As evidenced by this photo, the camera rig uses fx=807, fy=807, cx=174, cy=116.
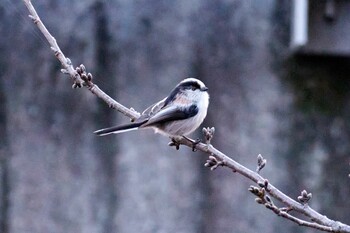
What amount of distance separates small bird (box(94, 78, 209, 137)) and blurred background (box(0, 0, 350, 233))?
149 inches

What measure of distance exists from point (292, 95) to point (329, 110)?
1.40ft

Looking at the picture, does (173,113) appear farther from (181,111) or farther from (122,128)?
(122,128)

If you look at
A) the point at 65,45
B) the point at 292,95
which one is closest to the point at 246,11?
the point at 292,95

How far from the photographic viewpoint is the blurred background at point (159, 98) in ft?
27.4

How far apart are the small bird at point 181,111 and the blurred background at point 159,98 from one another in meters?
3.78

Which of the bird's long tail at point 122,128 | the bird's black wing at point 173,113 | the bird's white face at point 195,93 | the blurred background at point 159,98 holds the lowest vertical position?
the bird's long tail at point 122,128

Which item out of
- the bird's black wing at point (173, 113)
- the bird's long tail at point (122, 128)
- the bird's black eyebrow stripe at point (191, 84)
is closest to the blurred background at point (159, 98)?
the bird's black eyebrow stripe at point (191, 84)

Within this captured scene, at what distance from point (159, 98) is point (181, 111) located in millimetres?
3977

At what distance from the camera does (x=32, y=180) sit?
848 centimetres

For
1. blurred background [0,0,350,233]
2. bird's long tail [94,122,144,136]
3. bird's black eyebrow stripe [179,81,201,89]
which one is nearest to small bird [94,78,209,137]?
bird's black eyebrow stripe [179,81,201,89]

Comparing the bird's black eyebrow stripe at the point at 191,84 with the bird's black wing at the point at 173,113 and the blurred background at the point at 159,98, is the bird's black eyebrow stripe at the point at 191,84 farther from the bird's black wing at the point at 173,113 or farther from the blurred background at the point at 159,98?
the blurred background at the point at 159,98

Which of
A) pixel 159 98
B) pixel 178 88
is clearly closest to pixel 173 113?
pixel 178 88


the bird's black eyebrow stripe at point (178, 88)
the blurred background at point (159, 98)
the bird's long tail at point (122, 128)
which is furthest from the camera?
the blurred background at point (159, 98)

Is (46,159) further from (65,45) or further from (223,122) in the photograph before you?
(223,122)
